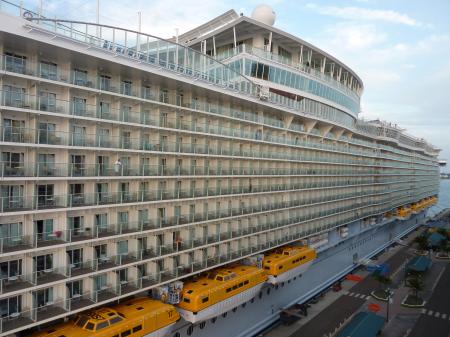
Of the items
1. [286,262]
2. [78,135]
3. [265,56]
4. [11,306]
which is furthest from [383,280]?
[11,306]

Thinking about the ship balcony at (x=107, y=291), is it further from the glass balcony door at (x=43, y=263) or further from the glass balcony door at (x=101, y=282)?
the glass balcony door at (x=43, y=263)

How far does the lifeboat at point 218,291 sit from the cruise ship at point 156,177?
13cm

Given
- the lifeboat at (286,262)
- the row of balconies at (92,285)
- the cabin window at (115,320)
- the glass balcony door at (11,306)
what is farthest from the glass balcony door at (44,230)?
the lifeboat at (286,262)

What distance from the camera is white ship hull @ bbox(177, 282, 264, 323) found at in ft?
75.8

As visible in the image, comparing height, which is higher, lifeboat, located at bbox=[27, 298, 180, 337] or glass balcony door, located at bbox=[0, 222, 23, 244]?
glass balcony door, located at bbox=[0, 222, 23, 244]

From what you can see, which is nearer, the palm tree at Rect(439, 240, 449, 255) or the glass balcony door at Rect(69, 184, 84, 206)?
the glass balcony door at Rect(69, 184, 84, 206)

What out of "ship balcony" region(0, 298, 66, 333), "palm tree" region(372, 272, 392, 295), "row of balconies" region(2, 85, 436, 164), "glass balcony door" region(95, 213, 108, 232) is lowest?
"palm tree" region(372, 272, 392, 295)

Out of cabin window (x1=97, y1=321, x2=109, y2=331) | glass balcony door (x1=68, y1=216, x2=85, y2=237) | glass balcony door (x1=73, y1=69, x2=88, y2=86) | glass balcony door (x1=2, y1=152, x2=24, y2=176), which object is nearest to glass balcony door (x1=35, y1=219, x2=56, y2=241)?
glass balcony door (x1=68, y1=216, x2=85, y2=237)

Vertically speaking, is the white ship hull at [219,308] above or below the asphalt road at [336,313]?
above

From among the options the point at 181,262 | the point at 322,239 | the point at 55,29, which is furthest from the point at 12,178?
the point at 322,239

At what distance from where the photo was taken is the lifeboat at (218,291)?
23188 millimetres

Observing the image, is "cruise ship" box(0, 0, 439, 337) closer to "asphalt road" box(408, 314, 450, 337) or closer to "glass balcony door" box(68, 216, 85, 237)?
"glass balcony door" box(68, 216, 85, 237)

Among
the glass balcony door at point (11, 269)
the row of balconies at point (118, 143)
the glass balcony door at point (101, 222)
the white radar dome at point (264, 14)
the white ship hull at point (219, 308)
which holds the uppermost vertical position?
the white radar dome at point (264, 14)

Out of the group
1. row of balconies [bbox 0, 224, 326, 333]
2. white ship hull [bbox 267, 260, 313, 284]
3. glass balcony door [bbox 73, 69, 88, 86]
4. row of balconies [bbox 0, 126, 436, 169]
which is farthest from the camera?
white ship hull [bbox 267, 260, 313, 284]
